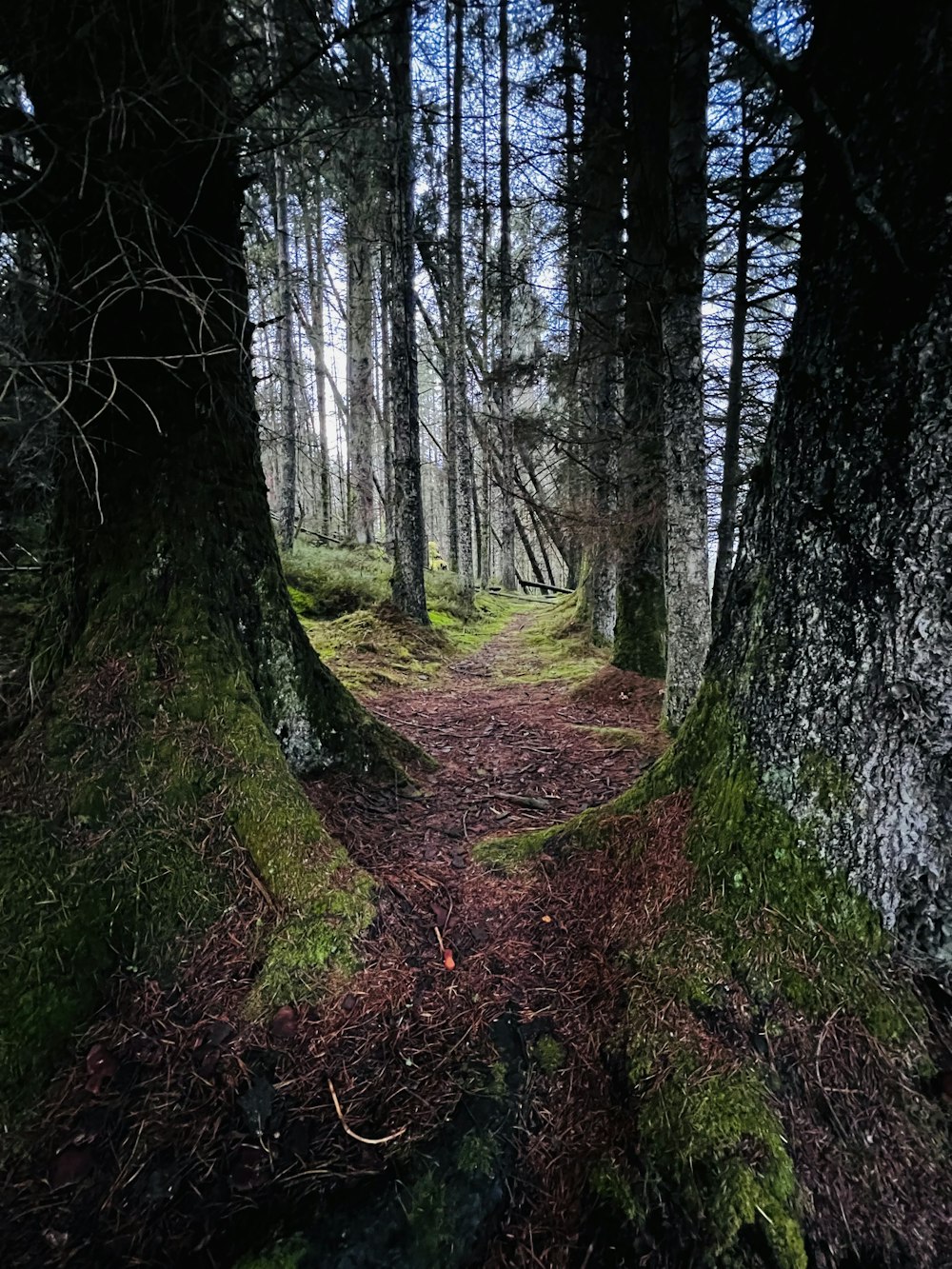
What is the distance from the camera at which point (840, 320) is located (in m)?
1.95

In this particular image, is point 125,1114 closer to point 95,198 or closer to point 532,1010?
point 532,1010

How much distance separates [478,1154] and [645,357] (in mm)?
6852

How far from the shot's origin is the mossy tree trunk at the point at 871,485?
173cm

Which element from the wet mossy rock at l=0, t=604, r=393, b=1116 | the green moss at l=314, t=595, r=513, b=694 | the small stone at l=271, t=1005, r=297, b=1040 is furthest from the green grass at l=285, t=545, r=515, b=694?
the small stone at l=271, t=1005, r=297, b=1040

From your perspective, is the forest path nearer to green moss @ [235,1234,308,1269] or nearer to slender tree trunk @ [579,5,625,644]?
green moss @ [235,1234,308,1269]

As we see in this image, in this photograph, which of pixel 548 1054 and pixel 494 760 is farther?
pixel 494 760

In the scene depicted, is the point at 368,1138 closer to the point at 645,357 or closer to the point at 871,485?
the point at 871,485

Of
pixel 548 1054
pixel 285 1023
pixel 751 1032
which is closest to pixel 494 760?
pixel 548 1054

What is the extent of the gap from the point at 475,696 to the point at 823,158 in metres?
6.22

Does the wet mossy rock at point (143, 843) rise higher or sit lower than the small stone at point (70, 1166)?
higher

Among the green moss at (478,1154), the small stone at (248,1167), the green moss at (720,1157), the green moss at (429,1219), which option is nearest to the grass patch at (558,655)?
the green moss at (720,1157)

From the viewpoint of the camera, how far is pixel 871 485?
1.88 m

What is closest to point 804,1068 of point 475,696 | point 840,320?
point 840,320

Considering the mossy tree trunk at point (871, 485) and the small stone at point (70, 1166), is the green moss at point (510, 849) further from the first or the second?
the small stone at point (70, 1166)
